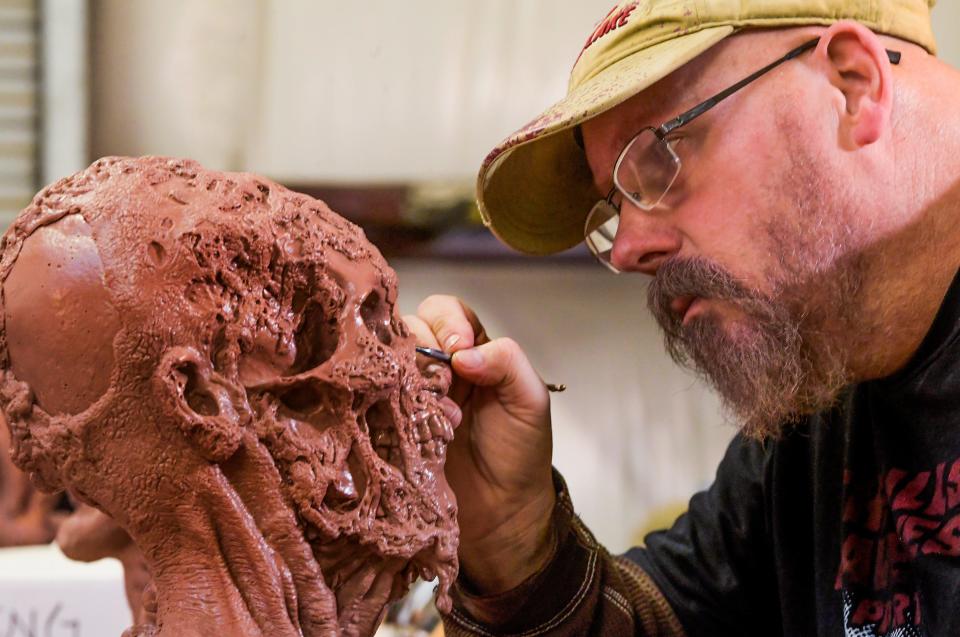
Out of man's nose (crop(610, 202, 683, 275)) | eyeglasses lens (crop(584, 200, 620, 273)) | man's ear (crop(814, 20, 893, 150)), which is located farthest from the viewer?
eyeglasses lens (crop(584, 200, 620, 273))

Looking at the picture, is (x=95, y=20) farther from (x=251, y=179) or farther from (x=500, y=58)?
(x=251, y=179)

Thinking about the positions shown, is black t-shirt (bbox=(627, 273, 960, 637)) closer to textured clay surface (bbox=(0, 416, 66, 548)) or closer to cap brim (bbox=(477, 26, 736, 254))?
cap brim (bbox=(477, 26, 736, 254))

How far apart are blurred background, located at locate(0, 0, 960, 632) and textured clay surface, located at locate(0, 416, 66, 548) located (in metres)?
1.01

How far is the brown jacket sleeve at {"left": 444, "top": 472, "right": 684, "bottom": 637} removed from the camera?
149cm

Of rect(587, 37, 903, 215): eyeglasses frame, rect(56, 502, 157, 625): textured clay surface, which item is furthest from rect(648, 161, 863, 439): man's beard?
rect(56, 502, 157, 625): textured clay surface

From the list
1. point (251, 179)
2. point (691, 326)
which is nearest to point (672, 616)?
point (691, 326)

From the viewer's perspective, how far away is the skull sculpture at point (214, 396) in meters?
0.99

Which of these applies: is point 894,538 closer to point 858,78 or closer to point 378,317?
point 858,78

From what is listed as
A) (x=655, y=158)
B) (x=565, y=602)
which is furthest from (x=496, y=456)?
(x=655, y=158)

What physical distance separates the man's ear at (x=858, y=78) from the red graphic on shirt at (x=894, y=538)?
1.39 feet

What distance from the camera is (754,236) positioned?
127 cm

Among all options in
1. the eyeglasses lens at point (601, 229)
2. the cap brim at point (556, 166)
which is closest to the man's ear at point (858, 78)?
the cap brim at point (556, 166)

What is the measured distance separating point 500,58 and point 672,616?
174 centimetres

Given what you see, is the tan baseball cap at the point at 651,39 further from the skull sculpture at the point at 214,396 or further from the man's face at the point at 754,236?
the skull sculpture at the point at 214,396
